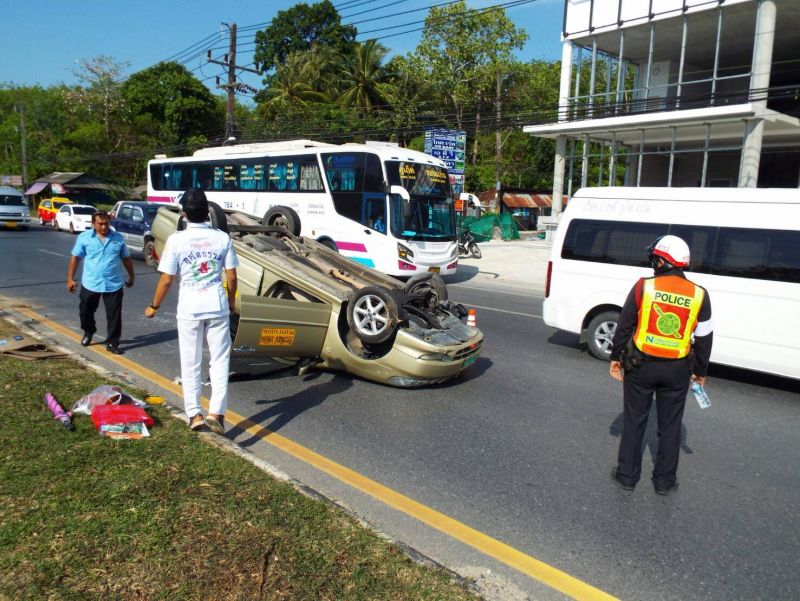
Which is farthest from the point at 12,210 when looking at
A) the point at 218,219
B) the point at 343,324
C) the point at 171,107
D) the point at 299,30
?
the point at 299,30

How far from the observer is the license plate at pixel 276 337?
18.4 feet

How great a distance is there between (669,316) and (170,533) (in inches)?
126

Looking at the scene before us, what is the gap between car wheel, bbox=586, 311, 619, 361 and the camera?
7.95m

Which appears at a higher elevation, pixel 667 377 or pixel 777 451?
pixel 667 377

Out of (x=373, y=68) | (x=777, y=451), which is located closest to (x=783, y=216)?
(x=777, y=451)

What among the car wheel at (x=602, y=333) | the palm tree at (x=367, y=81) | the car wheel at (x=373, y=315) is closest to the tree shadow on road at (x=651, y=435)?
the car wheel at (x=602, y=333)

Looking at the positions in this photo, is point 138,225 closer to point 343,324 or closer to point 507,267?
point 507,267

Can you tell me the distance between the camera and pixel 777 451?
17.2 ft

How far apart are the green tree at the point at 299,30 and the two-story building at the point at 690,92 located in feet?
132

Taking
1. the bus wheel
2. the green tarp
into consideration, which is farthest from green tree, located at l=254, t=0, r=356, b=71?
the bus wheel

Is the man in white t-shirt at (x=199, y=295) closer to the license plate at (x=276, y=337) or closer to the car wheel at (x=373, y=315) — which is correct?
the license plate at (x=276, y=337)

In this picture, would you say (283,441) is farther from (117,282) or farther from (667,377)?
(117,282)

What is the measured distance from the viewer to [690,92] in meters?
27.5

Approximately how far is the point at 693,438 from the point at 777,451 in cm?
63
